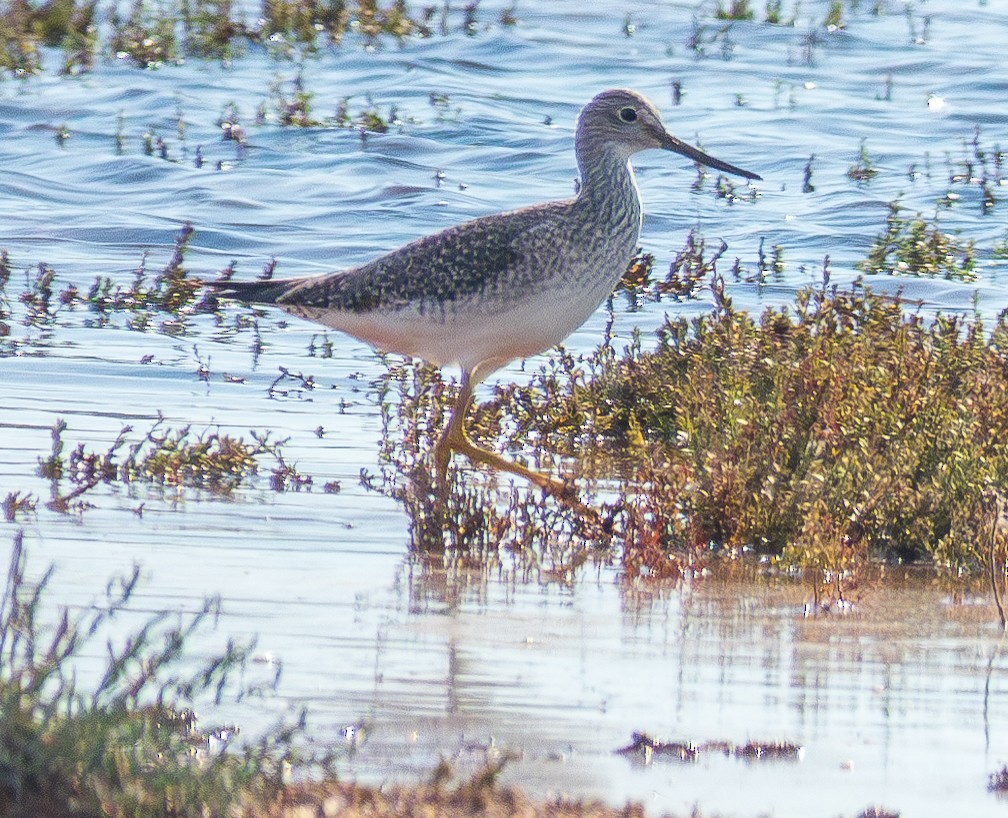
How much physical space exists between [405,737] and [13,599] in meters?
1.08

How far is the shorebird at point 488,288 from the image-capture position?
7285 millimetres

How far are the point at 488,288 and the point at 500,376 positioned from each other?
2458 mm

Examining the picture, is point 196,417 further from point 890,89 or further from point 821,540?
point 890,89

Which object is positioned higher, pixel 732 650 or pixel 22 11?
pixel 22 11

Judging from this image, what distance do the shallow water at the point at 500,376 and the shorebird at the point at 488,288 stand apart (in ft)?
1.85

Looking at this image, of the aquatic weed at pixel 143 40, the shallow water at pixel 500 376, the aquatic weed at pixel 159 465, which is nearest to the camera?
the shallow water at pixel 500 376

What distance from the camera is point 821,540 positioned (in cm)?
596

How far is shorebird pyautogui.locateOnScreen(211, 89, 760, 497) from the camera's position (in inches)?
287

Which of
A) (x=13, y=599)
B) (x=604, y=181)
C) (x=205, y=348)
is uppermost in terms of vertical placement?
(x=604, y=181)

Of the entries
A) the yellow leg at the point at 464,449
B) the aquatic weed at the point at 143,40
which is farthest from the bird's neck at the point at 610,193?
the aquatic weed at the point at 143,40

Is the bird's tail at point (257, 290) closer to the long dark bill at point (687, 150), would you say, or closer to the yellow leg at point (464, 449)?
the yellow leg at point (464, 449)

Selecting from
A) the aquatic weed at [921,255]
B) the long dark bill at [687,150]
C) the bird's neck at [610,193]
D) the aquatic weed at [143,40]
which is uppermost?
the aquatic weed at [143,40]

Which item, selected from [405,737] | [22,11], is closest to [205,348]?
[405,737]

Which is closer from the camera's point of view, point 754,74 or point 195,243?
point 195,243
